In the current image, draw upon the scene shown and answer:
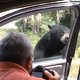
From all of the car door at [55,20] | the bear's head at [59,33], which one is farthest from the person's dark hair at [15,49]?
the bear's head at [59,33]

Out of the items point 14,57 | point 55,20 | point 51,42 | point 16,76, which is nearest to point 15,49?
point 14,57

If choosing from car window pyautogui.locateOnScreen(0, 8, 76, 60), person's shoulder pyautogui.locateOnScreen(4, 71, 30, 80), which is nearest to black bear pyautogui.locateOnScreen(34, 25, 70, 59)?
car window pyautogui.locateOnScreen(0, 8, 76, 60)

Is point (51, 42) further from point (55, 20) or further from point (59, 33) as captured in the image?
point (55, 20)

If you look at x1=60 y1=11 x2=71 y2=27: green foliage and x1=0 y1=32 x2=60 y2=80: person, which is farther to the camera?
x1=60 y1=11 x2=71 y2=27: green foliage

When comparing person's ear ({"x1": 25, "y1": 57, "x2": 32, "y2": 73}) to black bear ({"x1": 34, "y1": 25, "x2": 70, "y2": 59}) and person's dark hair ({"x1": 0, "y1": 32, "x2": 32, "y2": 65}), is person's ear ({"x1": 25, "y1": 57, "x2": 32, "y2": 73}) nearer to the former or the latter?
person's dark hair ({"x1": 0, "y1": 32, "x2": 32, "y2": 65})

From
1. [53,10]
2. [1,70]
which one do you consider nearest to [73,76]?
[53,10]

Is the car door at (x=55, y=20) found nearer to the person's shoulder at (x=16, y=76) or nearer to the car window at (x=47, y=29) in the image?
the car window at (x=47, y=29)

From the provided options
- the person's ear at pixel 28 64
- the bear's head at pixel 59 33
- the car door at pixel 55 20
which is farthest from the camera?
the bear's head at pixel 59 33
